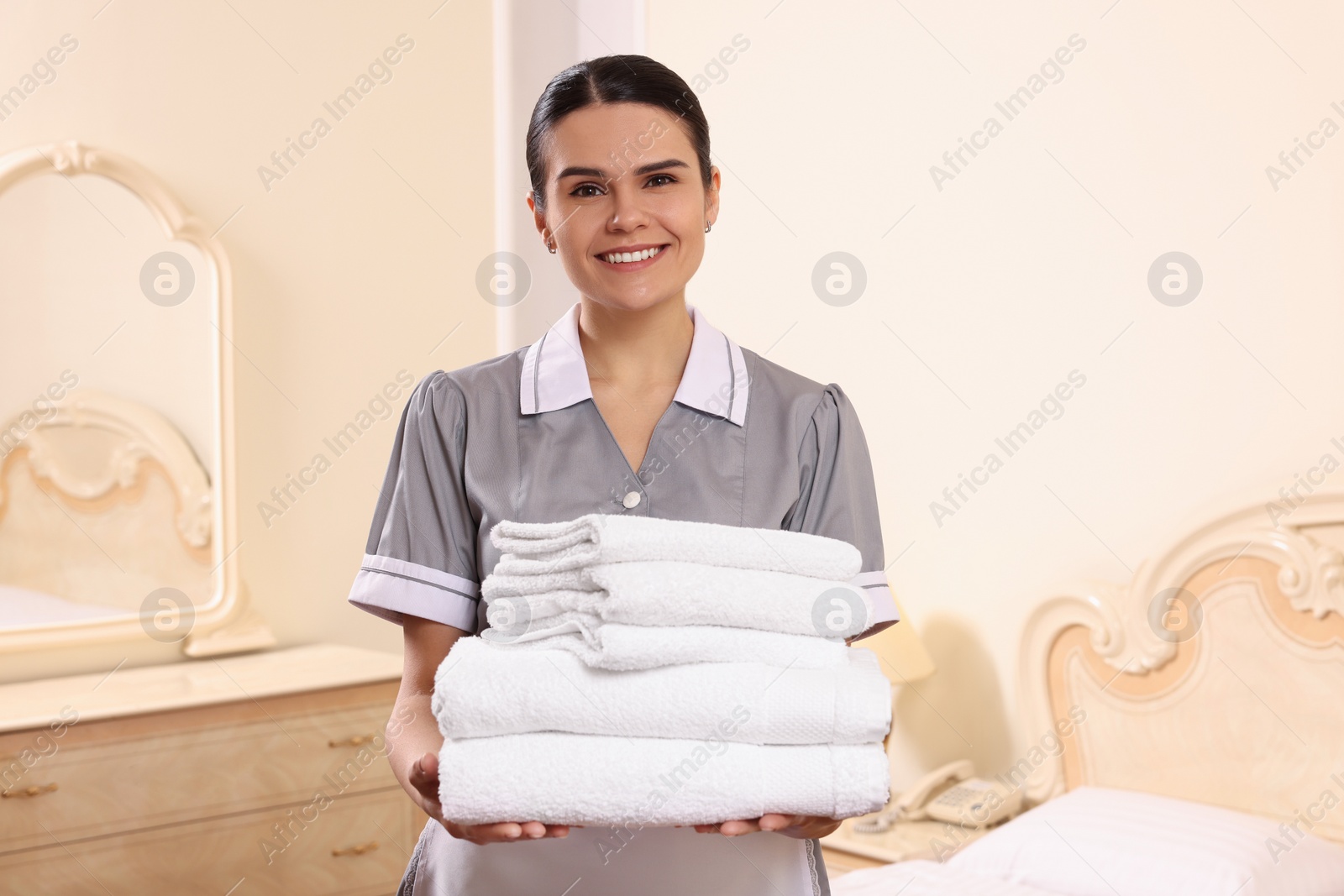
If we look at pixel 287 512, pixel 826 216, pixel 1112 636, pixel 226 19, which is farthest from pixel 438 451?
pixel 226 19

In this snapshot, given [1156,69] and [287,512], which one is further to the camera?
[287,512]

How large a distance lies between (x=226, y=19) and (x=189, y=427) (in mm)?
1078

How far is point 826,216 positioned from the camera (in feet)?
8.68

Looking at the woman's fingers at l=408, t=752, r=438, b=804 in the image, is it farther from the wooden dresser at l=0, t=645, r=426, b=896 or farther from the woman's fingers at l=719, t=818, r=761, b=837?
the wooden dresser at l=0, t=645, r=426, b=896

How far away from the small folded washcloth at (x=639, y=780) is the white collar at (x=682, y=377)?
1.21ft

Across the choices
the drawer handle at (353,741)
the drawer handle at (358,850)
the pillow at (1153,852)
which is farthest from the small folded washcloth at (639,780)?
the drawer handle at (358,850)

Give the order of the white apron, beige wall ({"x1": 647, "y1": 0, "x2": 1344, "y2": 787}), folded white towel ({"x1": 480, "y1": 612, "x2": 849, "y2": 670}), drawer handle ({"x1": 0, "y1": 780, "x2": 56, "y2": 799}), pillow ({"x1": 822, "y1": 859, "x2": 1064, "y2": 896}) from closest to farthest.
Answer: folded white towel ({"x1": 480, "y1": 612, "x2": 849, "y2": 670})
the white apron
pillow ({"x1": 822, "y1": 859, "x2": 1064, "y2": 896})
beige wall ({"x1": 647, "y1": 0, "x2": 1344, "y2": 787})
drawer handle ({"x1": 0, "y1": 780, "x2": 56, "y2": 799})

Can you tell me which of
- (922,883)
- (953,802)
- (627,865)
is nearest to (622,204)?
(627,865)

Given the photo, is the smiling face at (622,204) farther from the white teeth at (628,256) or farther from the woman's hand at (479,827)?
the woman's hand at (479,827)

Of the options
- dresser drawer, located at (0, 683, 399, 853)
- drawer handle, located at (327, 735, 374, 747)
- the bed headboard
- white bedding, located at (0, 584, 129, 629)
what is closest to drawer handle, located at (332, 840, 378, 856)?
dresser drawer, located at (0, 683, 399, 853)

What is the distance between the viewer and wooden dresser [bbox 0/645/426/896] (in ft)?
7.09

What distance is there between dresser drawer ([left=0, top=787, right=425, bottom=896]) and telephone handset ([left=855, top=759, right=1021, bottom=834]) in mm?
1193

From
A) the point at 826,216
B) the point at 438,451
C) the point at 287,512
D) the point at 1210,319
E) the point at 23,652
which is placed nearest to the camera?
the point at 438,451

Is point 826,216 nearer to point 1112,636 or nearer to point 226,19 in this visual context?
point 1112,636
